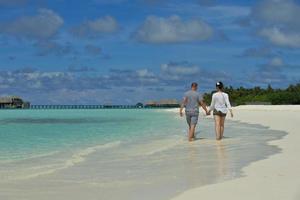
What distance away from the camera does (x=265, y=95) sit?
356 ft

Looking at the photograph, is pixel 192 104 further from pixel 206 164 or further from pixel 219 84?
pixel 206 164

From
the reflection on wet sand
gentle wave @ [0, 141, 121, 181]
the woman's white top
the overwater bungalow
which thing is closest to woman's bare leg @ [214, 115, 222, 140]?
the woman's white top

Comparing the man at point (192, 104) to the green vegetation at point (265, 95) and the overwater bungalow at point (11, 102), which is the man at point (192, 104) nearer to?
the green vegetation at point (265, 95)

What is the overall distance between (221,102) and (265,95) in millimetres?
93801

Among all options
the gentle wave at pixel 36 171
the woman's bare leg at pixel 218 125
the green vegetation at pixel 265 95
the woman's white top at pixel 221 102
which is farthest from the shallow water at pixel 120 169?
the green vegetation at pixel 265 95

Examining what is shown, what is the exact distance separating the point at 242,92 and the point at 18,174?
125 meters

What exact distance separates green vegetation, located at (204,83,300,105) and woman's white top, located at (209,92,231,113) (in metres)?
75.7

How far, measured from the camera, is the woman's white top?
1672 cm

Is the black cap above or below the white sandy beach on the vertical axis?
above

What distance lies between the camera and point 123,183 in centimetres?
875

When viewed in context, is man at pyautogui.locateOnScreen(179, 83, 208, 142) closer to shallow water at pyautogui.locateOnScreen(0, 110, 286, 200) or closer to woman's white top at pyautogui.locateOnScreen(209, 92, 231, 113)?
woman's white top at pyautogui.locateOnScreen(209, 92, 231, 113)

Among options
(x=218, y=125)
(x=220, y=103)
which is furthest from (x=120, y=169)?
(x=218, y=125)

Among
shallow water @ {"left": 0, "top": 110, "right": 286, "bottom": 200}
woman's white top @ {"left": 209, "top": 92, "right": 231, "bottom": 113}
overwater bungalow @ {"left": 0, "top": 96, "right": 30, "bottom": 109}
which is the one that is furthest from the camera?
overwater bungalow @ {"left": 0, "top": 96, "right": 30, "bottom": 109}

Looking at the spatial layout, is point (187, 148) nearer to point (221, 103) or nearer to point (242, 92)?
point (221, 103)
